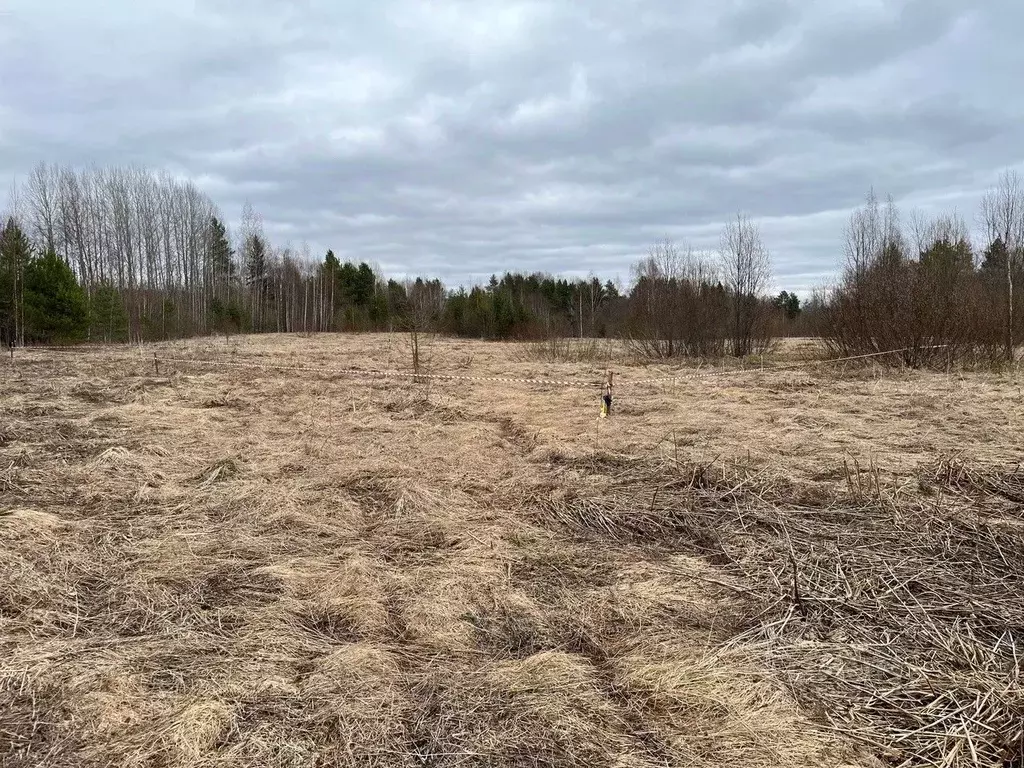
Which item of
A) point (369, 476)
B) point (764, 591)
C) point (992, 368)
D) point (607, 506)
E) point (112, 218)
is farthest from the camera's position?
point (112, 218)

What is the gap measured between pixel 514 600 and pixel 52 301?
1042 inches

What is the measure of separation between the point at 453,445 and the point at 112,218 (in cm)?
4620

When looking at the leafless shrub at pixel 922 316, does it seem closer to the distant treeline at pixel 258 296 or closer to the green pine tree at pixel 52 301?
the distant treeline at pixel 258 296

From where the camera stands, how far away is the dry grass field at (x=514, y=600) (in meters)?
2.28

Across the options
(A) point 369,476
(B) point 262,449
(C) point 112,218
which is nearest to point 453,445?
(A) point 369,476

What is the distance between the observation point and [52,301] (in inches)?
912

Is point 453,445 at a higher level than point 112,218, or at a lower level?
lower

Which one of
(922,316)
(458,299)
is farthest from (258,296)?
(922,316)

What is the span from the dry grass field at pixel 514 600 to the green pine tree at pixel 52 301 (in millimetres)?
19055

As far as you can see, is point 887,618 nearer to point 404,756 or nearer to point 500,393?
point 404,756

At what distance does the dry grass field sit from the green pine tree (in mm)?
19055

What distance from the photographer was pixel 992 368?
1527 centimetres

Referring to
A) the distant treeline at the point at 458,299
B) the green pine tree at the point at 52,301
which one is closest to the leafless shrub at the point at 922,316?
the distant treeline at the point at 458,299

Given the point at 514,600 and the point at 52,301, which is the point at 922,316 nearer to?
the point at 514,600
